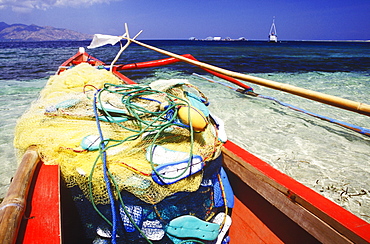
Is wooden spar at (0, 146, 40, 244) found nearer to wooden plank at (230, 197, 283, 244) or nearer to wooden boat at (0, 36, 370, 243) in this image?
wooden boat at (0, 36, 370, 243)

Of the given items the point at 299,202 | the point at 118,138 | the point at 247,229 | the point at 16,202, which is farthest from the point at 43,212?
the point at 247,229

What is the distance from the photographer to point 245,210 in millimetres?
1928

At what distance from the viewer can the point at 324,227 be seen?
3.99 feet

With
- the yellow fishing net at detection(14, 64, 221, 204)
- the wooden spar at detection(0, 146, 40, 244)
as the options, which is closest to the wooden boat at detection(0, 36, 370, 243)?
the wooden spar at detection(0, 146, 40, 244)

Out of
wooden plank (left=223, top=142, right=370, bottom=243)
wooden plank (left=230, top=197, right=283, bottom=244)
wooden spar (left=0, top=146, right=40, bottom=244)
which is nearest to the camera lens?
wooden spar (left=0, top=146, right=40, bottom=244)

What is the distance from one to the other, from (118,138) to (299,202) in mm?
1275

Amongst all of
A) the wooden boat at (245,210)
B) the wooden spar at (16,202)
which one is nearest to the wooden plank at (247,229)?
the wooden boat at (245,210)

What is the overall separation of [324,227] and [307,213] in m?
0.11

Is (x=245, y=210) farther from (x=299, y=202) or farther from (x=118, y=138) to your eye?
(x=118, y=138)

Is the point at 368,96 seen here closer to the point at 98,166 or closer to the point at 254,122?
the point at 254,122

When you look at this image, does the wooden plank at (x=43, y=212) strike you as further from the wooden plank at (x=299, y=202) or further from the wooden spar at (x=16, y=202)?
the wooden plank at (x=299, y=202)

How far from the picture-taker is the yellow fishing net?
55.0 inches

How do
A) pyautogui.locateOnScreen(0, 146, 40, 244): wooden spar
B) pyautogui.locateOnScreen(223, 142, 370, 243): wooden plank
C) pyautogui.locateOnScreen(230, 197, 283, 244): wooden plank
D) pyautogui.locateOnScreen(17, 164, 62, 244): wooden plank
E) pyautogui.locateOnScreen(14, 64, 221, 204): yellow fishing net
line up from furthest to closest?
pyautogui.locateOnScreen(230, 197, 283, 244): wooden plank
pyautogui.locateOnScreen(14, 64, 221, 204): yellow fishing net
pyautogui.locateOnScreen(223, 142, 370, 243): wooden plank
pyautogui.locateOnScreen(17, 164, 62, 244): wooden plank
pyautogui.locateOnScreen(0, 146, 40, 244): wooden spar

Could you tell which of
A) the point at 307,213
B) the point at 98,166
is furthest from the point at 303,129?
the point at 98,166
